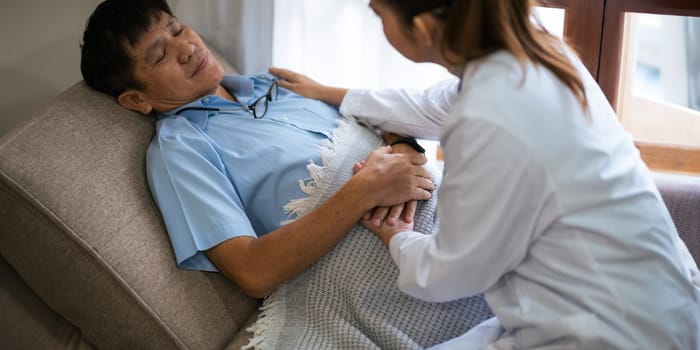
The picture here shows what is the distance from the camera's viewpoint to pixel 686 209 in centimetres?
171

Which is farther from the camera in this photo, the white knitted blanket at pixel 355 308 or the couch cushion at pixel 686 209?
the couch cushion at pixel 686 209

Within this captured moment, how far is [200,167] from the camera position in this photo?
5.22 feet

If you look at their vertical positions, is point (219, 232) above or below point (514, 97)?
below

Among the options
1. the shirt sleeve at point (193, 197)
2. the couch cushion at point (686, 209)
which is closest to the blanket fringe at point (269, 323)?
the shirt sleeve at point (193, 197)

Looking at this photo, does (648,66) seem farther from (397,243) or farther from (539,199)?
(539,199)

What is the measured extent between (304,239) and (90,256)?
401mm

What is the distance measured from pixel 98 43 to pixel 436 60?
81 cm

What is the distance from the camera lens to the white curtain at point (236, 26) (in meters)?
2.09

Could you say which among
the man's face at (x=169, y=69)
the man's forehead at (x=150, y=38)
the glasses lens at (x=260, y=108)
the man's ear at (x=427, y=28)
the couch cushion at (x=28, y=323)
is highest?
the man's ear at (x=427, y=28)

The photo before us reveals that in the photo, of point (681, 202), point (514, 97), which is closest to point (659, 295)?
point (514, 97)

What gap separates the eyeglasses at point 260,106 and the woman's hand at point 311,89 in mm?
31

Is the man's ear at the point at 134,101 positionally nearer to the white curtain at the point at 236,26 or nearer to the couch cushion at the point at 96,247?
the couch cushion at the point at 96,247

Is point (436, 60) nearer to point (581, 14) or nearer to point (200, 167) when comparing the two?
point (200, 167)

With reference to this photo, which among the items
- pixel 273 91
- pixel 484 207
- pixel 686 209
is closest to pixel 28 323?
pixel 273 91
